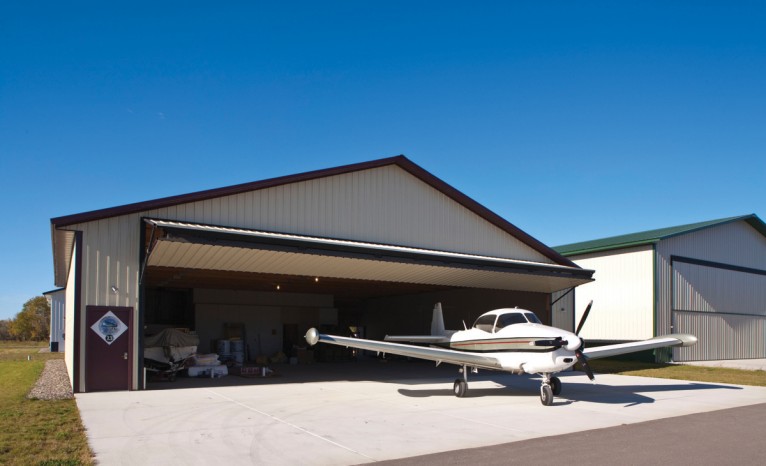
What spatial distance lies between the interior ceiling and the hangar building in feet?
0.30

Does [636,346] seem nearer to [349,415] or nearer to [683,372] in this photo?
[349,415]

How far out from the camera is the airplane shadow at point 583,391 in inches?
559

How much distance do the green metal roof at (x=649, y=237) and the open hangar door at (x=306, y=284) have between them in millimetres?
7826

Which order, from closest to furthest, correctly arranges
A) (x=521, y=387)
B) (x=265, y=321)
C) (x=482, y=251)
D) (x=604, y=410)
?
(x=604, y=410)
(x=521, y=387)
(x=482, y=251)
(x=265, y=321)

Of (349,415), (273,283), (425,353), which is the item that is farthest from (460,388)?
(273,283)

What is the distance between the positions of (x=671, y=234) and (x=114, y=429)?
26.9 m

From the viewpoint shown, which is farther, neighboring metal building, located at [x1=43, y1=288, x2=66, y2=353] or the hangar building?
neighboring metal building, located at [x1=43, y1=288, x2=66, y2=353]

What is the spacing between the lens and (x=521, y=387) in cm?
1702

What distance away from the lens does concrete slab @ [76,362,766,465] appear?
8.36 meters

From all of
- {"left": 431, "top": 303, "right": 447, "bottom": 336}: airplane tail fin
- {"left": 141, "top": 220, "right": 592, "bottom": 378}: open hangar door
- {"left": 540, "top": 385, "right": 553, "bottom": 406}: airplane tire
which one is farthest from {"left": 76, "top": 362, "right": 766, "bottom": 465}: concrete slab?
{"left": 141, "top": 220, "right": 592, "bottom": 378}: open hangar door

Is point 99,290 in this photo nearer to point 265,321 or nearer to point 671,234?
point 265,321

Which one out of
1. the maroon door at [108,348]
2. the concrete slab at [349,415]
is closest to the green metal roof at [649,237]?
the concrete slab at [349,415]

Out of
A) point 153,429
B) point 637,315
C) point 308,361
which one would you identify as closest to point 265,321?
point 308,361

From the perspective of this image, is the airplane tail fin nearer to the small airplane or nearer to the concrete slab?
the concrete slab
